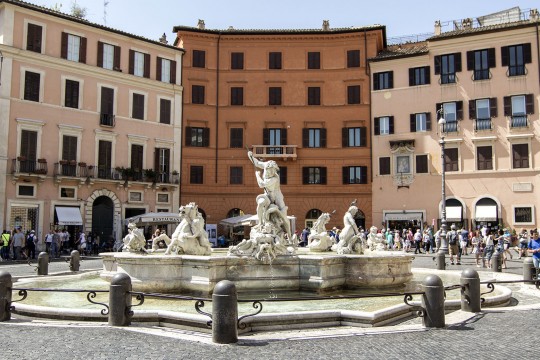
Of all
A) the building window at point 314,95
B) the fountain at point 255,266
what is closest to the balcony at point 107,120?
the building window at point 314,95

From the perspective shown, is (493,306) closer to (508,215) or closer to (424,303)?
(424,303)

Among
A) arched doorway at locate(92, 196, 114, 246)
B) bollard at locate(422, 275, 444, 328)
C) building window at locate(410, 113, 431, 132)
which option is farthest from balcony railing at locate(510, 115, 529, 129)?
bollard at locate(422, 275, 444, 328)

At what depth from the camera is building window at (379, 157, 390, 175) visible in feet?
131

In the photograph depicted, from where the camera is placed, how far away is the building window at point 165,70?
131 feet

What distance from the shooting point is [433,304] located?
8.35 meters

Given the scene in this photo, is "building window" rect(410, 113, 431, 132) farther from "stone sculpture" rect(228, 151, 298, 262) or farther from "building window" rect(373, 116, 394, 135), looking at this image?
"stone sculpture" rect(228, 151, 298, 262)

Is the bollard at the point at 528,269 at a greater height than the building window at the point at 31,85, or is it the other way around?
the building window at the point at 31,85

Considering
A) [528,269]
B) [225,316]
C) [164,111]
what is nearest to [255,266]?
[225,316]

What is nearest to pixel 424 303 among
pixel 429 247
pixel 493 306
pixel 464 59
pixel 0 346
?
pixel 493 306

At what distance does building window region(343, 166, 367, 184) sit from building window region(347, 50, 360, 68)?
8070mm

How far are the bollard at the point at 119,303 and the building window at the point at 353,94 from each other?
3497 centimetres

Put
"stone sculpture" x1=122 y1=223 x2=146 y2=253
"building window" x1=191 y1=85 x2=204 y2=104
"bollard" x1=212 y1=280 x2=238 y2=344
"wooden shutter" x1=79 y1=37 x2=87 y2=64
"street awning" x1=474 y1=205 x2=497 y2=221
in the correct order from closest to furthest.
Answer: "bollard" x1=212 y1=280 x2=238 y2=344 < "stone sculpture" x1=122 y1=223 x2=146 y2=253 < "wooden shutter" x1=79 y1=37 x2=87 y2=64 < "street awning" x1=474 y1=205 x2=497 y2=221 < "building window" x1=191 y1=85 x2=204 y2=104

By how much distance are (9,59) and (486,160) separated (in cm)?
3170

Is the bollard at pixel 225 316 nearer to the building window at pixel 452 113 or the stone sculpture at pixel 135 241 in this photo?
the stone sculpture at pixel 135 241
